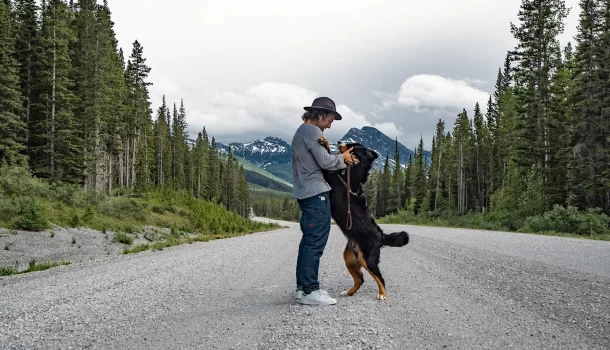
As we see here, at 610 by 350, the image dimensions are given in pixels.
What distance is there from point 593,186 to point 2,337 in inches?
1216

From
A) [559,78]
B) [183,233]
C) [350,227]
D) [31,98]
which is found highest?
[559,78]

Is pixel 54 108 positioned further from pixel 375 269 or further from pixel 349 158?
pixel 375 269

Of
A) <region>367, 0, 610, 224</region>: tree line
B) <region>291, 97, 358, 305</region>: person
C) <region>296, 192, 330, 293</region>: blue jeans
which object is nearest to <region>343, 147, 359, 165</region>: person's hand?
<region>291, 97, 358, 305</region>: person

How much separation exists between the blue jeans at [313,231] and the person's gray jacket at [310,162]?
0.11 m

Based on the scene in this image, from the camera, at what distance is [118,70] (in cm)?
4116

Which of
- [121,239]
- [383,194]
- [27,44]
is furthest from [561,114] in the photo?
[383,194]

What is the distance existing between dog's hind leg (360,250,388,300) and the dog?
12 mm

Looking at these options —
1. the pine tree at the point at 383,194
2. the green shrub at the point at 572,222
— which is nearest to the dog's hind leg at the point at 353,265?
the green shrub at the point at 572,222

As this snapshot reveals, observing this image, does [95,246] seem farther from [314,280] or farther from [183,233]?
[314,280]

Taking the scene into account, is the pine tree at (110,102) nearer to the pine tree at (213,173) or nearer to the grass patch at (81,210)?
the grass patch at (81,210)

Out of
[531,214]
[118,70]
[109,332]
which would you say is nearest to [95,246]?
[109,332]

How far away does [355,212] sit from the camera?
16.3ft

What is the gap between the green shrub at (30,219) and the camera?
13.5 m

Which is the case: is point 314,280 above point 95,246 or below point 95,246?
above
